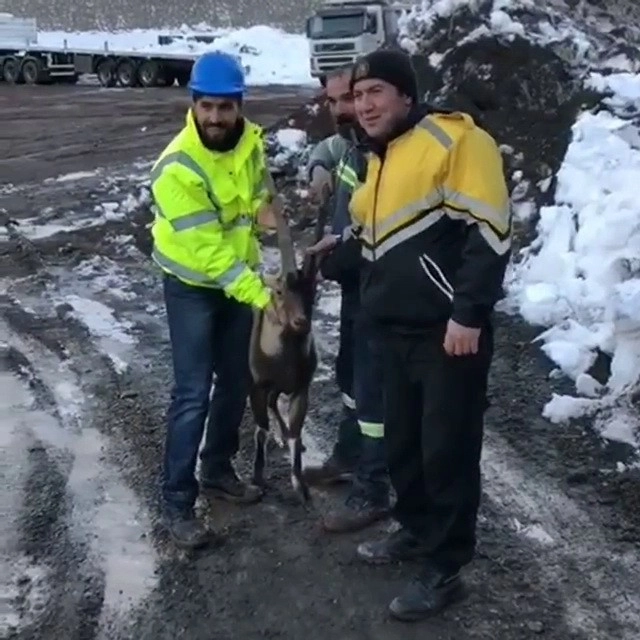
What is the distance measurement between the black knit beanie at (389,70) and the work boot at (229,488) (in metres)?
2.23

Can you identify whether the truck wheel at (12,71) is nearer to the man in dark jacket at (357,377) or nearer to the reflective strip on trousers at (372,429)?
the man in dark jacket at (357,377)

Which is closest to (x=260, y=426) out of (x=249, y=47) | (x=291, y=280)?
(x=291, y=280)

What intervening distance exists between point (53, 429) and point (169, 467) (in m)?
1.84

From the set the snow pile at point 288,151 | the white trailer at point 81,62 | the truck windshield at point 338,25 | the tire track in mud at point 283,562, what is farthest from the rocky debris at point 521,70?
the white trailer at point 81,62

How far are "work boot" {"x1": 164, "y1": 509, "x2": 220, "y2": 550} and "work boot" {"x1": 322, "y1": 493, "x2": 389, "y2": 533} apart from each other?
523 mm

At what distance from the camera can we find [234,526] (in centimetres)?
538

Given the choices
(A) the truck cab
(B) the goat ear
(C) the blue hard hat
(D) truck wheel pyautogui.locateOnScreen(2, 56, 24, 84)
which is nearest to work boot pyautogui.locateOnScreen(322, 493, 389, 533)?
(B) the goat ear

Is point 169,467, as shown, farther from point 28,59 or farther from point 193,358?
point 28,59

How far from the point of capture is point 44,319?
940 centimetres

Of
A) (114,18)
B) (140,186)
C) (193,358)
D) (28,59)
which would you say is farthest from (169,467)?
(114,18)

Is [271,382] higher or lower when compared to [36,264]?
higher

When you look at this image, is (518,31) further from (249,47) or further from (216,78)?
(249,47)

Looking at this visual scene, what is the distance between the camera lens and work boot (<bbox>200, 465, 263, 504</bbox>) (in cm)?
561

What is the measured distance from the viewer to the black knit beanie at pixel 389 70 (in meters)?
4.16
